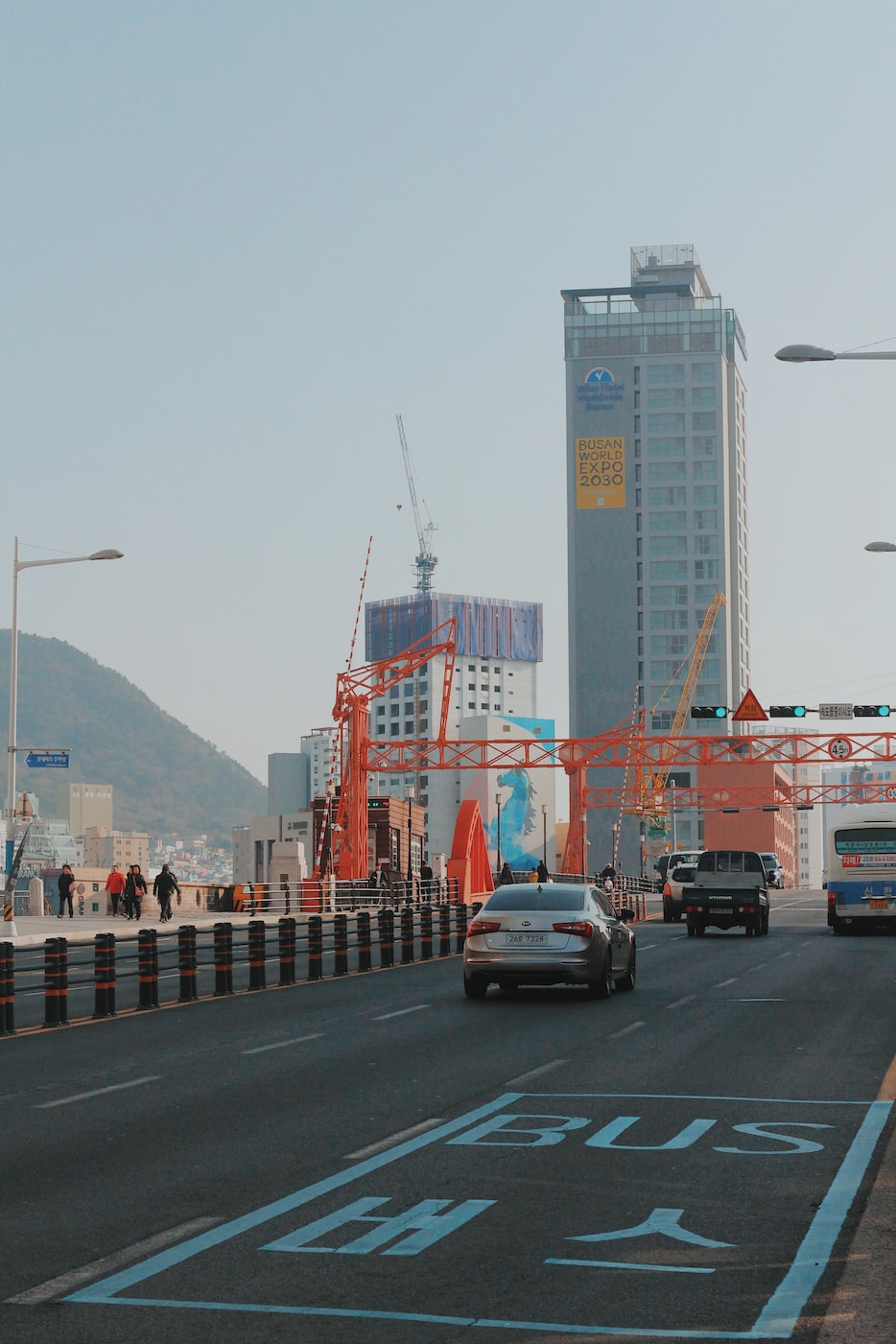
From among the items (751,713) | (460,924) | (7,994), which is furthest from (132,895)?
(7,994)

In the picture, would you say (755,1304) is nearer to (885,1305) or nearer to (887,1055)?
(885,1305)

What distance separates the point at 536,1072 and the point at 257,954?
11.2 metres

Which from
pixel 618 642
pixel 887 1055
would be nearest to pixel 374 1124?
pixel 887 1055

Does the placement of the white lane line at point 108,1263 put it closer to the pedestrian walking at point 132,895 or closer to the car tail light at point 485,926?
the car tail light at point 485,926

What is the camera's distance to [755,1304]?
673cm

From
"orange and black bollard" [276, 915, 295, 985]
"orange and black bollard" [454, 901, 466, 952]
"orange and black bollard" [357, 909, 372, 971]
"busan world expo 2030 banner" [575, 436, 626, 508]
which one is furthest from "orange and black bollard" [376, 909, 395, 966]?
"busan world expo 2030 banner" [575, 436, 626, 508]

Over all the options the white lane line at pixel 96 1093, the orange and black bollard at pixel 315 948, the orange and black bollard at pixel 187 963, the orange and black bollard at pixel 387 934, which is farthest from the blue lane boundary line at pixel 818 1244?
the orange and black bollard at pixel 387 934

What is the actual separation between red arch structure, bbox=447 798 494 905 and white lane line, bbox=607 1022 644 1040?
5431 cm

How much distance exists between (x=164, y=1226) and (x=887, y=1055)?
31.6ft

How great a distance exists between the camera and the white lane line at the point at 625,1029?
17812 mm

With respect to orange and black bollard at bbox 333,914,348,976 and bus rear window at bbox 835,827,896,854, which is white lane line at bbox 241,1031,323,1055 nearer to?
orange and black bollard at bbox 333,914,348,976

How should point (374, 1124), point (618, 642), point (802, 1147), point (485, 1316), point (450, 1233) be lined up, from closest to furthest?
point (485, 1316) → point (450, 1233) → point (802, 1147) → point (374, 1124) → point (618, 642)

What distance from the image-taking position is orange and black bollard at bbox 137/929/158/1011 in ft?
70.7

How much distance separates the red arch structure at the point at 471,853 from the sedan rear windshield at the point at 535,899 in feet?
166
